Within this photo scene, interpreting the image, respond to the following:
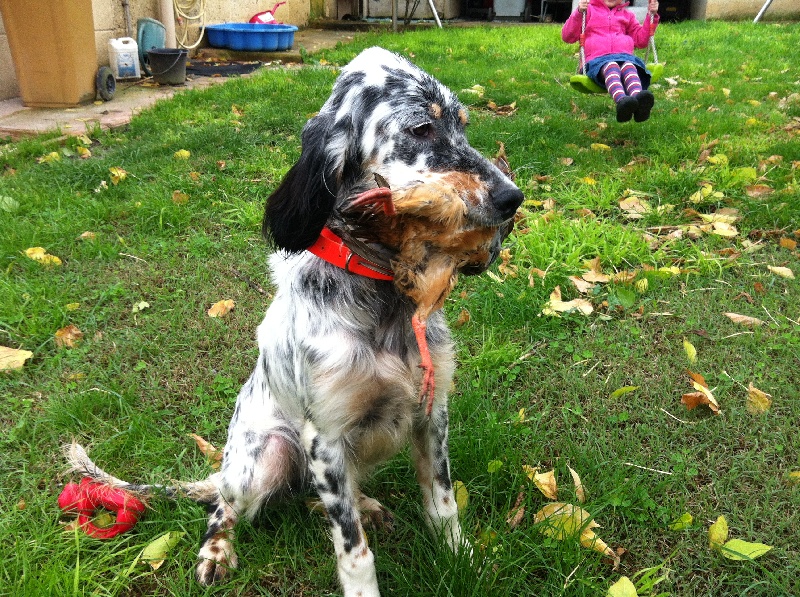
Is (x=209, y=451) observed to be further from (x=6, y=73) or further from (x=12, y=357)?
(x=6, y=73)

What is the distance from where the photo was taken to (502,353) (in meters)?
3.22

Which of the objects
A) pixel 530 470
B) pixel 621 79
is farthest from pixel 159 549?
pixel 621 79

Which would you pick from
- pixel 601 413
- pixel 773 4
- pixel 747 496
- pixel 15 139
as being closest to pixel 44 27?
pixel 15 139

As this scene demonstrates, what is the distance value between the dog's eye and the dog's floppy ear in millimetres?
274

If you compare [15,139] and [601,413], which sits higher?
[15,139]

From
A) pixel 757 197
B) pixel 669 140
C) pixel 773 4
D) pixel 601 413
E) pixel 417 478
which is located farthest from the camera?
pixel 773 4

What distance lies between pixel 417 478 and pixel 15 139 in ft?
18.9

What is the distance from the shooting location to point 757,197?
4.49 m

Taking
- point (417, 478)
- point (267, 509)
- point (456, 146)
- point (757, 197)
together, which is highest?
point (456, 146)

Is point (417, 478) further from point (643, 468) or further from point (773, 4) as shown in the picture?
point (773, 4)

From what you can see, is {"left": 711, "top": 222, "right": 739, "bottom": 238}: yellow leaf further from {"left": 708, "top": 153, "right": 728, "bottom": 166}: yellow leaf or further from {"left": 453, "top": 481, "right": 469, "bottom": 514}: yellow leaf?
{"left": 453, "top": 481, "right": 469, "bottom": 514}: yellow leaf

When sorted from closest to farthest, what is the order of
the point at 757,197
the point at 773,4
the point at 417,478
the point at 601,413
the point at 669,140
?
the point at 417,478 < the point at 601,413 < the point at 757,197 < the point at 669,140 < the point at 773,4

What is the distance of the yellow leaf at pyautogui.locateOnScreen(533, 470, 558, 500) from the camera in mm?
2436

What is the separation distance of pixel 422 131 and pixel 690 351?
195 centimetres
